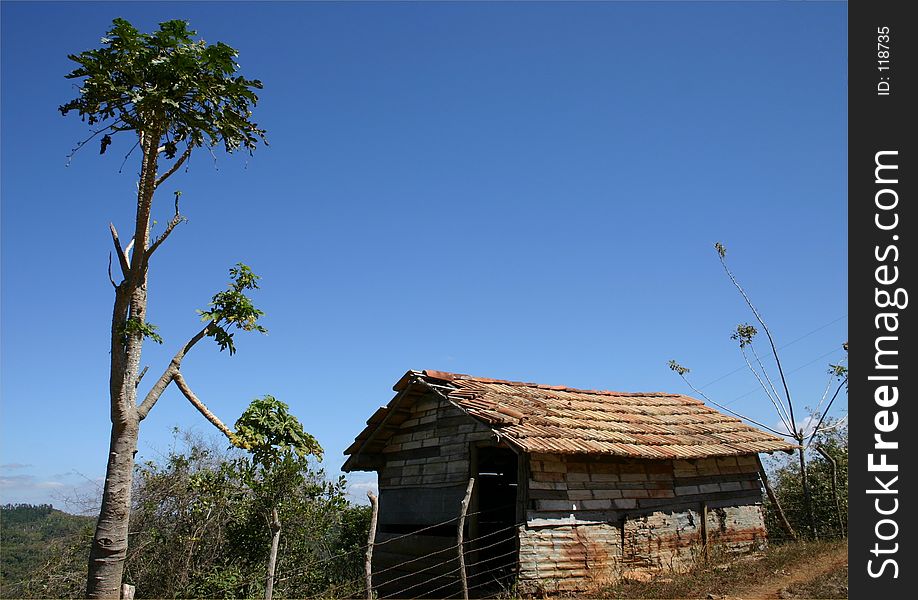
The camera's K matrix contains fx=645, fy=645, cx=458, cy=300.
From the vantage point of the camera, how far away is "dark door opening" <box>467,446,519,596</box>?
10.8 metres

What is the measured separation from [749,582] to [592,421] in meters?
3.70

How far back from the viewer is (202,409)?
8.77 m

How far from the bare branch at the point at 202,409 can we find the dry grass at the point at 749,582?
6.14 m

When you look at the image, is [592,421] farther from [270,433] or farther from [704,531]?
[270,433]

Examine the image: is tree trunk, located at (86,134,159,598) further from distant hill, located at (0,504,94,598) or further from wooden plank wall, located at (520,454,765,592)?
distant hill, located at (0,504,94,598)

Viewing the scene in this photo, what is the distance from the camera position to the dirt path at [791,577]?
9.97 meters

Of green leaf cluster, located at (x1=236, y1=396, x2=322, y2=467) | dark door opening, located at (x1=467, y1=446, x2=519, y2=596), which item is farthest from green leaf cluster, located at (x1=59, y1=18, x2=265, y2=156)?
dark door opening, located at (x1=467, y1=446, x2=519, y2=596)

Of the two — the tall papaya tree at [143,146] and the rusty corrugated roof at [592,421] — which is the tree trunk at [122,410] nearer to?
the tall papaya tree at [143,146]

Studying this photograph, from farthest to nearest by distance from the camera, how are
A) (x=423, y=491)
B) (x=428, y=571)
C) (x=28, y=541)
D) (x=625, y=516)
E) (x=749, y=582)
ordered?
(x=28, y=541), (x=423, y=491), (x=428, y=571), (x=625, y=516), (x=749, y=582)

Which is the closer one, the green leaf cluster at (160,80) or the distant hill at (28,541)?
the green leaf cluster at (160,80)

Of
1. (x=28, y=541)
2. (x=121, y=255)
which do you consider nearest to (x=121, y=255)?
(x=121, y=255)

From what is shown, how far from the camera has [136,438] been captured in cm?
836

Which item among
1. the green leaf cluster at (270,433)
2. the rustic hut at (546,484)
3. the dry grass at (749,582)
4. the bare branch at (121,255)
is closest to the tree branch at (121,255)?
the bare branch at (121,255)

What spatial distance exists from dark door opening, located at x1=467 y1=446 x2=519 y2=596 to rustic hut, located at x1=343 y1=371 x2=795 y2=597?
39 millimetres
